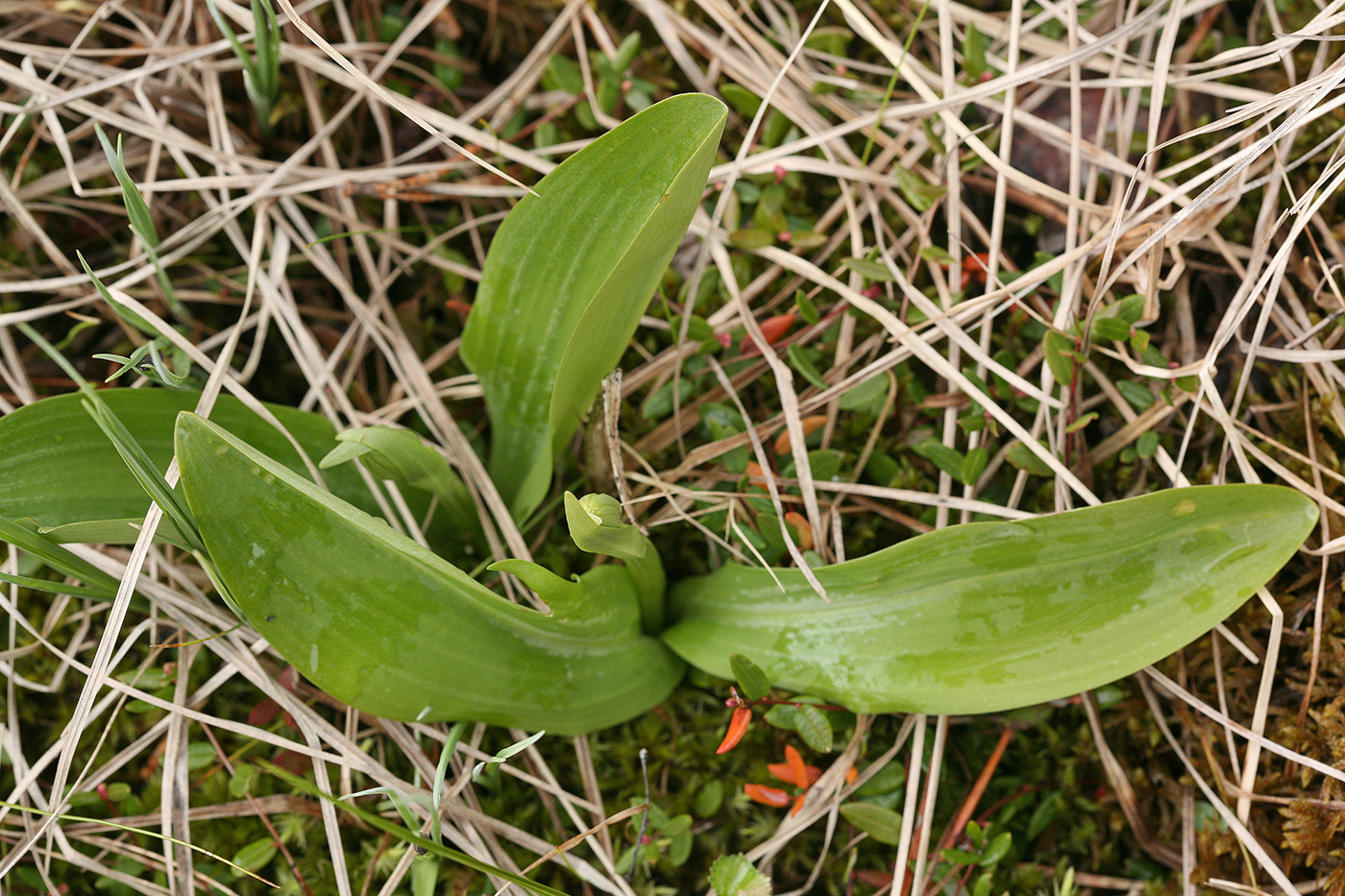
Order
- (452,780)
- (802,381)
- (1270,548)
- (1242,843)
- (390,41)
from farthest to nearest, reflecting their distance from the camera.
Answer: (390,41) < (802,381) < (452,780) < (1242,843) < (1270,548)

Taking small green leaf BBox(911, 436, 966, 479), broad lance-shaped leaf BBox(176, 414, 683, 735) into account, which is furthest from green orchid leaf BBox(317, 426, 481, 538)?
small green leaf BBox(911, 436, 966, 479)

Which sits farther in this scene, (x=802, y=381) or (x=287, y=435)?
(x=802, y=381)

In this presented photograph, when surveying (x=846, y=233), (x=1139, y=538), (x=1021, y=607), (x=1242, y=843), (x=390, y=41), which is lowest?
(x=1242, y=843)

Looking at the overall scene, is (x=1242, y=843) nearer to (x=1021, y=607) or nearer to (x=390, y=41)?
(x=1021, y=607)

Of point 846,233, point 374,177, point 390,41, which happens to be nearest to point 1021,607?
point 846,233

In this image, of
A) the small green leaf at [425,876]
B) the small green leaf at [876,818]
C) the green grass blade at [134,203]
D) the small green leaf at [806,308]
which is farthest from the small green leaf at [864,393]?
the green grass blade at [134,203]

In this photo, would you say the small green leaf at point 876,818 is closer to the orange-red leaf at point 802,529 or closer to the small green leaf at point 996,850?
→ the small green leaf at point 996,850

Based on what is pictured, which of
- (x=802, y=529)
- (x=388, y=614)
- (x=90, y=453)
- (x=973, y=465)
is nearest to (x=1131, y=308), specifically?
(x=973, y=465)
